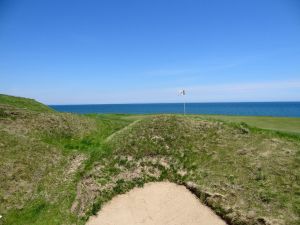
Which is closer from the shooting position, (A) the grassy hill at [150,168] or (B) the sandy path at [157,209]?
(B) the sandy path at [157,209]

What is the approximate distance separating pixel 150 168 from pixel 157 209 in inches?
144

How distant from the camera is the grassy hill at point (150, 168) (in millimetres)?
16578

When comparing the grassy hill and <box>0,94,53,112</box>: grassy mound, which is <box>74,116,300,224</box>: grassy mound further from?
<box>0,94,53,112</box>: grassy mound

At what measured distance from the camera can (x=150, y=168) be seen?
20.4 m

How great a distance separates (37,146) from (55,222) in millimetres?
8367

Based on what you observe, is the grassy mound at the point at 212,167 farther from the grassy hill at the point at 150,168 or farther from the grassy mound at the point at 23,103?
the grassy mound at the point at 23,103

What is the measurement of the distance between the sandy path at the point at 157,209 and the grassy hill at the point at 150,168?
0.47 meters

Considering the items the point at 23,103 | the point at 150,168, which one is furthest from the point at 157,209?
the point at 23,103

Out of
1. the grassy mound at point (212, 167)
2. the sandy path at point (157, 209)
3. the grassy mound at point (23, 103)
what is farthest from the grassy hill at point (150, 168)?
the grassy mound at point (23, 103)

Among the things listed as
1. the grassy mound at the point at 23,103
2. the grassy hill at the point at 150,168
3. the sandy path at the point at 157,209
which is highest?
the grassy mound at the point at 23,103

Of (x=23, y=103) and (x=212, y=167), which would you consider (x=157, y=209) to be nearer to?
(x=212, y=167)

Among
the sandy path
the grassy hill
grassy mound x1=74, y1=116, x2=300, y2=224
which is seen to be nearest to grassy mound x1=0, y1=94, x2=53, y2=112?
the grassy hill

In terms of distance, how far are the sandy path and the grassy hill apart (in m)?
0.47

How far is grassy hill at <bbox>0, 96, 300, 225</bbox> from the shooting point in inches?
653
